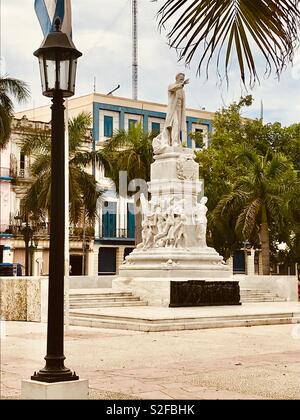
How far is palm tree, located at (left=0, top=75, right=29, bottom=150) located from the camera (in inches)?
1331

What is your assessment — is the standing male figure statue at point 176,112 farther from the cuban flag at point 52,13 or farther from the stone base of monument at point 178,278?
the cuban flag at point 52,13

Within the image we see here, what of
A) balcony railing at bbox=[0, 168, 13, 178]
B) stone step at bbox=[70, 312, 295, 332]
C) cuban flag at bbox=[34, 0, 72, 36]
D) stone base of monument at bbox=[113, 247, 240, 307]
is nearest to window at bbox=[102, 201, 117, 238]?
balcony railing at bbox=[0, 168, 13, 178]

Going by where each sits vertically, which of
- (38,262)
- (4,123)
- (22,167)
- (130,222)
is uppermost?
(22,167)

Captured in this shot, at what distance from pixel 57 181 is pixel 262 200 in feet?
84.8

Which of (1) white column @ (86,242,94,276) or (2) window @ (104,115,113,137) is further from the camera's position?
(2) window @ (104,115,113,137)

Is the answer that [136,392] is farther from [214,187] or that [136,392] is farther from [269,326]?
[214,187]

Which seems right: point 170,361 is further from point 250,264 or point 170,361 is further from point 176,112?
point 250,264

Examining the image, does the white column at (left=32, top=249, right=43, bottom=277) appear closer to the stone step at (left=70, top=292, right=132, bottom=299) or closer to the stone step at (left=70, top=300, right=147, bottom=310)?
the stone step at (left=70, top=292, right=132, bottom=299)

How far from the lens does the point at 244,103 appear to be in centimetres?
4169

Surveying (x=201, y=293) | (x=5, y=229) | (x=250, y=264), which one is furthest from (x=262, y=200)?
(x=250, y=264)

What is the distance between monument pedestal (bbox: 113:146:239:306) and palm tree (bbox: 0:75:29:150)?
1030cm

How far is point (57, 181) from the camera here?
21.0 ft

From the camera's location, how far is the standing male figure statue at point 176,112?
2592cm
